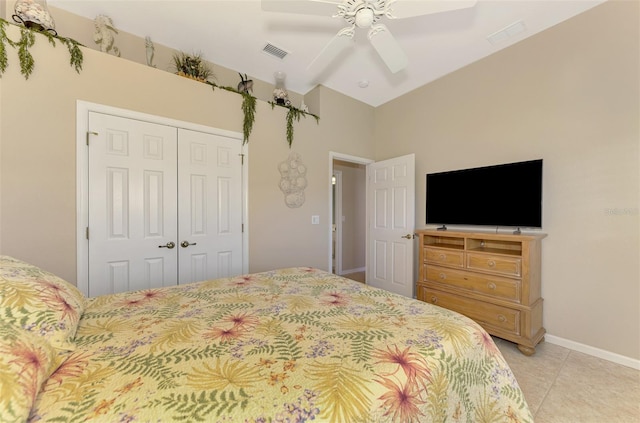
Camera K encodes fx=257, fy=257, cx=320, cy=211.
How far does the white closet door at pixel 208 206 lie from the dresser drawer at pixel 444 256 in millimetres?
2143

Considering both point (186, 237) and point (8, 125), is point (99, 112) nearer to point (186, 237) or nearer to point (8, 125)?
point (8, 125)

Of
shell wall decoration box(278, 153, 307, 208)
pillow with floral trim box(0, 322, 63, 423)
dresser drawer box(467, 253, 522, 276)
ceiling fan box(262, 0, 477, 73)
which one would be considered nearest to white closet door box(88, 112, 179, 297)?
shell wall decoration box(278, 153, 307, 208)

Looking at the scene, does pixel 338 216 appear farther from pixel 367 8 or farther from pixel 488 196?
pixel 367 8

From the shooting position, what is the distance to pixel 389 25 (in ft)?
7.88

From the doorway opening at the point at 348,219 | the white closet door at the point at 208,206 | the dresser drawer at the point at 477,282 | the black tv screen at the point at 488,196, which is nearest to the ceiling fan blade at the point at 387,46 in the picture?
the black tv screen at the point at 488,196

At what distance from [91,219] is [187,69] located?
1.71 m

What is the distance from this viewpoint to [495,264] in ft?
7.95

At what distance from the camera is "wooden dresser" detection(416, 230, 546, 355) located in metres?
2.26

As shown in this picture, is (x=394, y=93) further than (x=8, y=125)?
Yes

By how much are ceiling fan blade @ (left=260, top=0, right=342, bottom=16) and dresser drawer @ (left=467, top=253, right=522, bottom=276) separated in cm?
246

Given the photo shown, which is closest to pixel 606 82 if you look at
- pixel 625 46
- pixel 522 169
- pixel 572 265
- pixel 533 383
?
pixel 625 46

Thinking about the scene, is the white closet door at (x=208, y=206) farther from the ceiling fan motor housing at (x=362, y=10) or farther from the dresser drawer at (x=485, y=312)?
the dresser drawer at (x=485, y=312)

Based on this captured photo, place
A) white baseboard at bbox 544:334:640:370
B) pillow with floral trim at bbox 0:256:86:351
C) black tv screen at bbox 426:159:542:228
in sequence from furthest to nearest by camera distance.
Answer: black tv screen at bbox 426:159:542:228
white baseboard at bbox 544:334:640:370
pillow with floral trim at bbox 0:256:86:351

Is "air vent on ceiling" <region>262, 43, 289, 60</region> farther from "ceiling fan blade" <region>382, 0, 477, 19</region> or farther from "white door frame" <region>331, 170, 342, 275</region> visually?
"white door frame" <region>331, 170, 342, 275</region>
